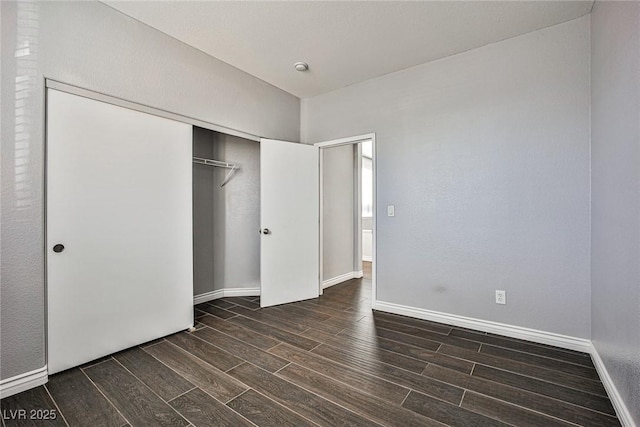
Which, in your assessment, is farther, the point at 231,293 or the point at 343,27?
the point at 231,293

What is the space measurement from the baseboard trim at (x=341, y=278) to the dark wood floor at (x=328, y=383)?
1.51 metres

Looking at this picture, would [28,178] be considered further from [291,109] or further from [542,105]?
[542,105]

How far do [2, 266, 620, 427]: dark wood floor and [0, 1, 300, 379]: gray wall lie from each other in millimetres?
461

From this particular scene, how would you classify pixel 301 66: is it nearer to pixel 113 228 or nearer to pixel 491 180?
pixel 491 180

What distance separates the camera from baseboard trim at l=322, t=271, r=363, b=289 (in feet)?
14.0

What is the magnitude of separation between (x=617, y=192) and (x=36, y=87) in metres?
3.52

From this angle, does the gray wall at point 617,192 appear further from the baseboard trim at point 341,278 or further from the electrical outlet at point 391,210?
the baseboard trim at point 341,278

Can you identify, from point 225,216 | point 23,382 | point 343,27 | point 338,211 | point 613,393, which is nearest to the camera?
point 613,393

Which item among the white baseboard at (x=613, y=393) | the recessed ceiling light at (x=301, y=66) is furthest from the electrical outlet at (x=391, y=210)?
the white baseboard at (x=613, y=393)

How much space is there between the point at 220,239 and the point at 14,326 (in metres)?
2.11

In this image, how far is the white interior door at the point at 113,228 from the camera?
77.5 inches

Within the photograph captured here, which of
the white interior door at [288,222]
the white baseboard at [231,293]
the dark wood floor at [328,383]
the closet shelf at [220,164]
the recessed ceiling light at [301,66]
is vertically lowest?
the dark wood floor at [328,383]

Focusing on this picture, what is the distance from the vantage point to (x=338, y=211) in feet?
15.1

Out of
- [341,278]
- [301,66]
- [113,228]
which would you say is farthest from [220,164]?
[341,278]
